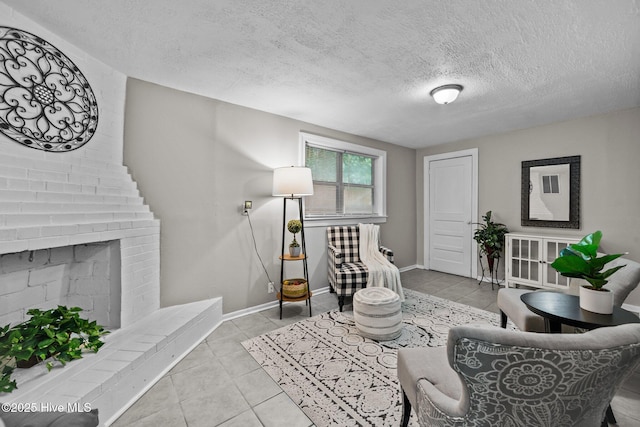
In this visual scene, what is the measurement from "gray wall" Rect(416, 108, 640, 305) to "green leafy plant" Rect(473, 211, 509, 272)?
180 mm

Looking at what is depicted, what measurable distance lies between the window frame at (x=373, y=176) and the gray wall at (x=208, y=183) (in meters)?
0.13

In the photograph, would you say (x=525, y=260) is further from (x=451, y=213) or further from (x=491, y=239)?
(x=451, y=213)

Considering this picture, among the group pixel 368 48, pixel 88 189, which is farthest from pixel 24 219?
pixel 368 48

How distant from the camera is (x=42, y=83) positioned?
1.68m

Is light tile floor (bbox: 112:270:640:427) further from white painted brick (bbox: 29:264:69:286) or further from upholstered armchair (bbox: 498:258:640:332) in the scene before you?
white painted brick (bbox: 29:264:69:286)

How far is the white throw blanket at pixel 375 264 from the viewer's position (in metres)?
3.05

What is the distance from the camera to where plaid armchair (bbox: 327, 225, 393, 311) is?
2.99m

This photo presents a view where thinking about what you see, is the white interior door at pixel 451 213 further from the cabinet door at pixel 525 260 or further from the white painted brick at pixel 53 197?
the white painted brick at pixel 53 197

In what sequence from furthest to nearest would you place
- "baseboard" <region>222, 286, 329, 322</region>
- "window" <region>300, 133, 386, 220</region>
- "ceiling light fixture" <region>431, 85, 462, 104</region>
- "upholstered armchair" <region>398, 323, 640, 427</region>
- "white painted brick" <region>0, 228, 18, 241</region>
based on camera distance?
1. "window" <region>300, 133, 386, 220</region>
2. "baseboard" <region>222, 286, 329, 322</region>
3. "ceiling light fixture" <region>431, 85, 462, 104</region>
4. "white painted brick" <region>0, 228, 18, 241</region>
5. "upholstered armchair" <region>398, 323, 640, 427</region>

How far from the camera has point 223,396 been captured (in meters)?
1.68

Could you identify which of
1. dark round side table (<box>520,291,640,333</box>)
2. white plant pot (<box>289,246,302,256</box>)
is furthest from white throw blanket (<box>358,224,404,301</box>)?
dark round side table (<box>520,291,640,333</box>)

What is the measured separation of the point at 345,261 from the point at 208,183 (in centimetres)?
196

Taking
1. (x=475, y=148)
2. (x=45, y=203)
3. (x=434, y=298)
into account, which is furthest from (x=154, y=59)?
(x=475, y=148)

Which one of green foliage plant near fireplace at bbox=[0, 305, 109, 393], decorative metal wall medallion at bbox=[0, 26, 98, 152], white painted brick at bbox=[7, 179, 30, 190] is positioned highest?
decorative metal wall medallion at bbox=[0, 26, 98, 152]
